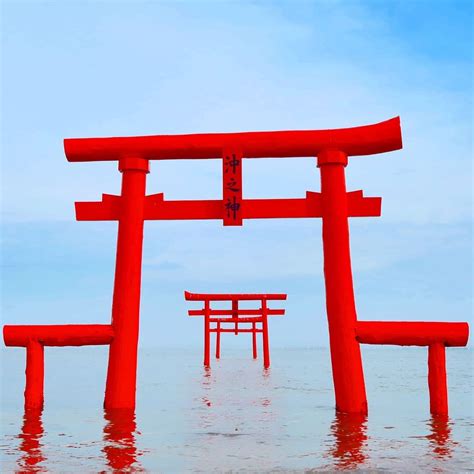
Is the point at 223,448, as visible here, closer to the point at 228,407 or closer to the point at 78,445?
the point at 78,445

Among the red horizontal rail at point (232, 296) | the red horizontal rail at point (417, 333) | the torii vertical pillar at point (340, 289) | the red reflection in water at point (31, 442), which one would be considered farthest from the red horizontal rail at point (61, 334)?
the red horizontal rail at point (232, 296)

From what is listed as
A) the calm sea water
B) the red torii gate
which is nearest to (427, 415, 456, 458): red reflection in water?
the calm sea water

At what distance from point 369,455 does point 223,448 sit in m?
1.18

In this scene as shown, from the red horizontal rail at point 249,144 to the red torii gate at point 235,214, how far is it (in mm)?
11

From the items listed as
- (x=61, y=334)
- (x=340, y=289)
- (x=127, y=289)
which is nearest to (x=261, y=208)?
(x=340, y=289)

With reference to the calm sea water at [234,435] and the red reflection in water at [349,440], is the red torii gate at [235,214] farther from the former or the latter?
the calm sea water at [234,435]

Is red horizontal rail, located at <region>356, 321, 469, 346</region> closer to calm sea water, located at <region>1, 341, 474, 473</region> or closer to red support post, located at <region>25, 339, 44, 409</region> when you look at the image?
calm sea water, located at <region>1, 341, 474, 473</region>

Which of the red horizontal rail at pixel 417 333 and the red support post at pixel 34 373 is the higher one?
the red horizontal rail at pixel 417 333

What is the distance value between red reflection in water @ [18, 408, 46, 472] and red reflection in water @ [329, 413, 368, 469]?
7.21 feet

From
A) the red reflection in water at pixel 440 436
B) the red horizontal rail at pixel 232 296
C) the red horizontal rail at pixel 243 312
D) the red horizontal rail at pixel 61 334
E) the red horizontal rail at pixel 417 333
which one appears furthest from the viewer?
the red horizontal rail at pixel 243 312

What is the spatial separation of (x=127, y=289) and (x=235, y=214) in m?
1.44

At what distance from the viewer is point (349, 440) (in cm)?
574

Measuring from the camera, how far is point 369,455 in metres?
5.07

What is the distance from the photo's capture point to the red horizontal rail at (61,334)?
23.1 ft
